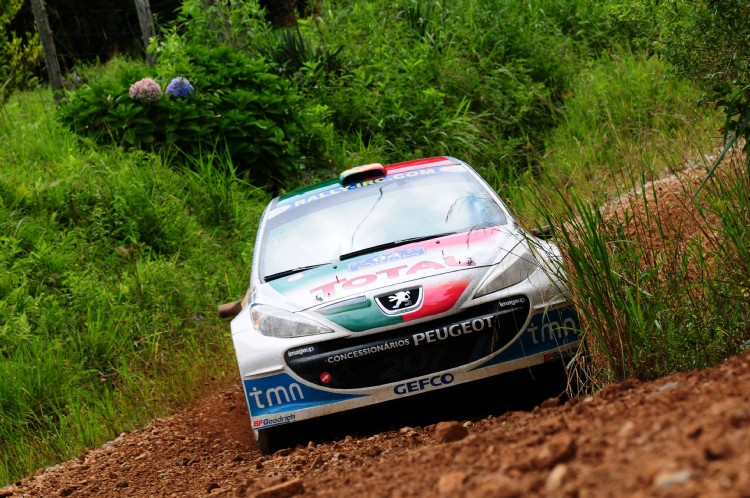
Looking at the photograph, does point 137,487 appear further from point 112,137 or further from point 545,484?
point 112,137

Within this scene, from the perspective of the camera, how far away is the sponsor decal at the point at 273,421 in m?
5.46

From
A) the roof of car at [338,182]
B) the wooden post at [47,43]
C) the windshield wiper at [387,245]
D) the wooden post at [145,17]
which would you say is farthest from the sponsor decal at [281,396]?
the wooden post at [145,17]

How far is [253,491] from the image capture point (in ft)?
12.5

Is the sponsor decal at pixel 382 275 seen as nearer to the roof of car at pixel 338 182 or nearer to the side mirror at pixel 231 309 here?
the side mirror at pixel 231 309

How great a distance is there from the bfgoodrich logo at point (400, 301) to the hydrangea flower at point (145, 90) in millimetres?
6677

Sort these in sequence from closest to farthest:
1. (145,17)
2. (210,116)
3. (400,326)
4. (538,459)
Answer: (538,459) < (400,326) < (210,116) < (145,17)

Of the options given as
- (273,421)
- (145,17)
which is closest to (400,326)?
(273,421)

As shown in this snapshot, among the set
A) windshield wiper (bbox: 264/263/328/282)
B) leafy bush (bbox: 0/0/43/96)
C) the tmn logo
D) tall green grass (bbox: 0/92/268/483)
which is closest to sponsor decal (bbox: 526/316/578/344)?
the tmn logo

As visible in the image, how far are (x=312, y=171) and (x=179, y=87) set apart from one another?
6.13ft

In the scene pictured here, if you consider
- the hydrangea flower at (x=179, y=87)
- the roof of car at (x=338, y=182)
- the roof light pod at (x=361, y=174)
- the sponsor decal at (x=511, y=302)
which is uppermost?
the hydrangea flower at (x=179, y=87)

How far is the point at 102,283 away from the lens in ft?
29.7

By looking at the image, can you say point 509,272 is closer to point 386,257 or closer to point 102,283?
point 386,257

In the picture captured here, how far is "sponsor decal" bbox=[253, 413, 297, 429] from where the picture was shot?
17.9 feet

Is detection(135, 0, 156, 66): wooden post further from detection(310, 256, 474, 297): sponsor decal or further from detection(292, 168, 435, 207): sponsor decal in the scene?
detection(310, 256, 474, 297): sponsor decal
